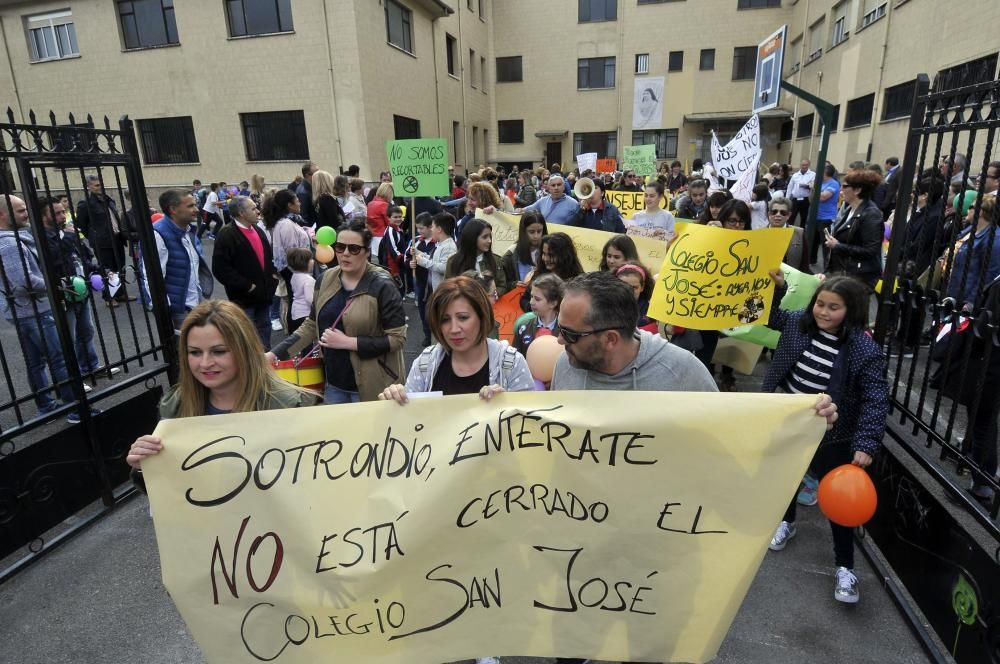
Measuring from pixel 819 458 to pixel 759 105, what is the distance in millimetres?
6105

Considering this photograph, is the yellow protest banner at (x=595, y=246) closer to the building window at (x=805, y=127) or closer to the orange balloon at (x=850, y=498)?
the orange balloon at (x=850, y=498)

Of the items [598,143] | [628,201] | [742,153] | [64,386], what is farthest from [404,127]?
[64,386]

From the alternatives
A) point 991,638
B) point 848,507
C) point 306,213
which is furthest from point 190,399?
point 306,213

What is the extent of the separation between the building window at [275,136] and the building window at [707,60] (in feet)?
76.0

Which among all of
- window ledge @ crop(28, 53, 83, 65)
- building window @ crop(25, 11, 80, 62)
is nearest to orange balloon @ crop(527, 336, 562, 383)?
window ledge @ crop(28, 53, 83, 65)

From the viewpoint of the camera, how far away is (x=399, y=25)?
22.0m

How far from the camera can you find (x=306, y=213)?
941 cm

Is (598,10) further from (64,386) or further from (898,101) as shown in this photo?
(64,386)

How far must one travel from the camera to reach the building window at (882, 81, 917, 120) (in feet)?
54.2

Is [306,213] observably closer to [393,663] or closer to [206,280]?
[206,280]

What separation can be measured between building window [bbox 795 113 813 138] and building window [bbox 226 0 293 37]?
23.1 metres

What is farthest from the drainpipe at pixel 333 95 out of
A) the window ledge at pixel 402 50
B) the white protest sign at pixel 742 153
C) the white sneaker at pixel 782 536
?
the white sneaker at pixel 782 536

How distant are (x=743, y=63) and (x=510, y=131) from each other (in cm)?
1342

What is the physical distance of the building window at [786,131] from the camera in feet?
105
